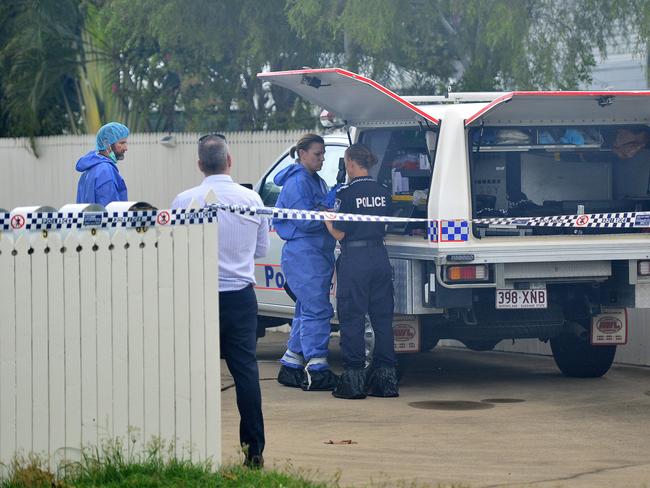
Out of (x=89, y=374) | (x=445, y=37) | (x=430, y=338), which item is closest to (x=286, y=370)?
(x=430, y=338)

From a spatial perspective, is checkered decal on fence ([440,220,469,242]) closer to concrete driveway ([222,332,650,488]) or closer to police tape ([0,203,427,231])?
concrete driveway ([222,332,650,488])

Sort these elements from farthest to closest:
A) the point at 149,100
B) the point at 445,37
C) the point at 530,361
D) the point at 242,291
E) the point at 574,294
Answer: the point at 149,100
the point at 445,37
the point at 530,361
the point at 574,294
the point at 242,291

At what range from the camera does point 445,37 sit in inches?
837

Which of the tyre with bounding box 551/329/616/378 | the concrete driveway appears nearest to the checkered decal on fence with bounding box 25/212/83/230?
the concrete driveway

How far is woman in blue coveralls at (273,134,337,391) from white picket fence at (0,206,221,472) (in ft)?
12.3

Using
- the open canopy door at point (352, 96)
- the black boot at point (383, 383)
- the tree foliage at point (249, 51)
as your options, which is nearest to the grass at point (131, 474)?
the black boot at point (383, 383)

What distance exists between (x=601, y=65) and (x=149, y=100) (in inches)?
327

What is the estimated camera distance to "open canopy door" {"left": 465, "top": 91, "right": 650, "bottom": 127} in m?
10.4

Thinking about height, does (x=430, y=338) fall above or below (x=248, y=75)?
below

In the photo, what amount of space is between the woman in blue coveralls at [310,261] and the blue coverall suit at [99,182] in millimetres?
1564

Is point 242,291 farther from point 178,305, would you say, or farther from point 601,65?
point 601,65

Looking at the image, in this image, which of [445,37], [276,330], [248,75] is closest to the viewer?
[276,330]

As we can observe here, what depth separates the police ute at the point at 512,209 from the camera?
34.3ft

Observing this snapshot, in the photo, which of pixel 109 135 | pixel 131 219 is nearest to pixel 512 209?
pixel 109 135
